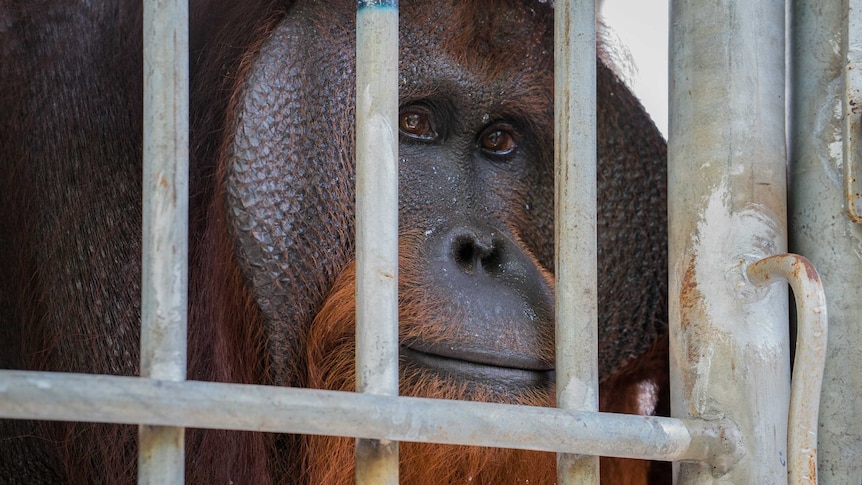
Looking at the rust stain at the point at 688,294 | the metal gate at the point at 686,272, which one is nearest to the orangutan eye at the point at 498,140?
the metal gate at the point at 686,272

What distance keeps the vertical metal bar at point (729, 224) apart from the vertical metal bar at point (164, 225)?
0.66 m

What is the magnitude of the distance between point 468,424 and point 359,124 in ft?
1.09

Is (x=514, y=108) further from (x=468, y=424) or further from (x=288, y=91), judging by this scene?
(x=468, y=424)

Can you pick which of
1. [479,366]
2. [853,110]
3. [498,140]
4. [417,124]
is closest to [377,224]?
[479,366]

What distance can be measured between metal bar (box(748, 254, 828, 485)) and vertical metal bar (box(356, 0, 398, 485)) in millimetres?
461

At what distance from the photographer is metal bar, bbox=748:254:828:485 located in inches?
48.5

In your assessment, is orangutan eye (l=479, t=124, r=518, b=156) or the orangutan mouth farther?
orangutan eye (l=479, t=124, r=518, b=156)

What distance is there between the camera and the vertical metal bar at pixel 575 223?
4.18ft

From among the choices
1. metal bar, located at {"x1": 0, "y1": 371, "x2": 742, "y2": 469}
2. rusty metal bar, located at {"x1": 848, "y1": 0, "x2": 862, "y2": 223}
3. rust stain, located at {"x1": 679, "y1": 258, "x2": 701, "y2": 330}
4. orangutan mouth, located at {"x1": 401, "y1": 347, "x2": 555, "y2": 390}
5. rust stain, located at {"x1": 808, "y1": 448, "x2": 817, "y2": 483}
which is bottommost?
rust stain, located at {"x1": 808, "y1": 448, "x2": 817, "y2": 483}

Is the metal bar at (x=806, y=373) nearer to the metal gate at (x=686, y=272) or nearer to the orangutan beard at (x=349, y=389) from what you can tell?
the metal gate at (x=686, y=272)

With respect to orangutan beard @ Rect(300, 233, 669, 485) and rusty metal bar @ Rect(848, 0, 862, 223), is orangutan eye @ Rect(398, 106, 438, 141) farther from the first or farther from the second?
rusty metal bar @ Rect(848, 0, 862, 223)

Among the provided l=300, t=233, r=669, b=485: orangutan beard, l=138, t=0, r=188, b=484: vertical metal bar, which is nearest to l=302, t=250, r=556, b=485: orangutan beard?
l=300, t=233, r=669, b=485: orangutan beard

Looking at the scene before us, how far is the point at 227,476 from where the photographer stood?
5.74ft

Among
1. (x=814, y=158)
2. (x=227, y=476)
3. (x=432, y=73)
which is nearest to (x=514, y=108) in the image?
(x=432, y=73)
